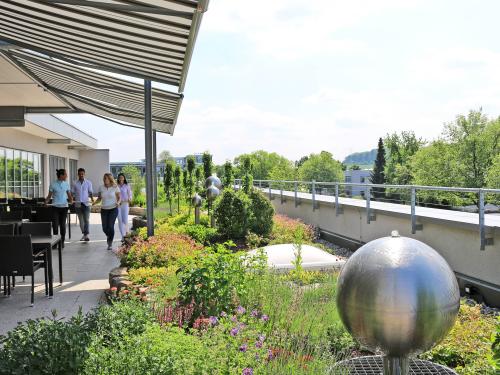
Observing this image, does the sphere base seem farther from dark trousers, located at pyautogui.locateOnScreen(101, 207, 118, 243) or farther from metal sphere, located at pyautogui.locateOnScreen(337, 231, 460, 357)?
dark trousers, located at pyautogui.locateOnScreen(101, 207, 118, 243)

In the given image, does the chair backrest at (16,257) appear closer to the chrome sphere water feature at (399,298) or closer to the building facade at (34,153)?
the chrome sphere water feature at (399,298)

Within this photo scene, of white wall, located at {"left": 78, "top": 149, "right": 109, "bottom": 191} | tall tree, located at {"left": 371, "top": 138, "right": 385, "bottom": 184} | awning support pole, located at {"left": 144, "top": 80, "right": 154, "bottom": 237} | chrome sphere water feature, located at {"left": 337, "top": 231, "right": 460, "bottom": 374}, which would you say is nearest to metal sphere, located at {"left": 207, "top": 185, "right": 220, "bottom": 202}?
awning support pole, located at {"left": 144, "top": 80, "right": 154, "bottom": 237}

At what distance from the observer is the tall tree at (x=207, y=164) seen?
81.1 feet

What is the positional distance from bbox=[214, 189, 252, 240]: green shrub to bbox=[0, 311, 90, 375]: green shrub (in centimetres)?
938

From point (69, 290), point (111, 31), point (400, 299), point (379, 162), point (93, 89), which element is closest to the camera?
point (400, 299)

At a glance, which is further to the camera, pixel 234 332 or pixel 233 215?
pixel 233 215

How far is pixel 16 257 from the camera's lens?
6.70 m

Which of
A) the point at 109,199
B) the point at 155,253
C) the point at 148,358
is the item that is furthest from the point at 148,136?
the point at 148,358

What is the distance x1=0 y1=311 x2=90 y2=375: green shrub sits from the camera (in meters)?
3.32

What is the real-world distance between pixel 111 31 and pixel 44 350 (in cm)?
410

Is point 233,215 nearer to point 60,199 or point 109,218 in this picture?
point 109,218

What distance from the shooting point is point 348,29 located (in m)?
8.20

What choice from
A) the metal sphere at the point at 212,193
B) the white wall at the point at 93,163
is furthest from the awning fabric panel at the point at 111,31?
the white wall at the point at 93,163

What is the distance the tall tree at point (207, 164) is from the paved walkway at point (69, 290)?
12.3 m
